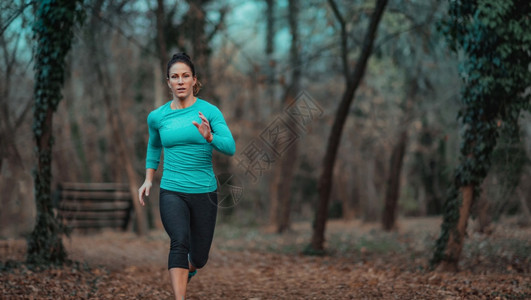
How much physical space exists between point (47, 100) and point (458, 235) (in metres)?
6.36

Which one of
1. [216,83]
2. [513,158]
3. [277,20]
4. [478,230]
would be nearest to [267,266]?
[513,158]

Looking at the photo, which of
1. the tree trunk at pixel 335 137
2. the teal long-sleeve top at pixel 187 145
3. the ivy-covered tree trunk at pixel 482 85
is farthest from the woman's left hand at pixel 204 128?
the tree trunk at pixel 335 137

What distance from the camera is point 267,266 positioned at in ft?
29.3

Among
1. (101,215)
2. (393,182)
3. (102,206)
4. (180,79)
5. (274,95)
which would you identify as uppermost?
(274,95)

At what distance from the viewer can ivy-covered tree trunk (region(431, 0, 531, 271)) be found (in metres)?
6.75

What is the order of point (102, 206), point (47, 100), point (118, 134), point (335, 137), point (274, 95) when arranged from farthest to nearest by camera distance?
point (274, 95)
point (102, 206)
point (118, 134)
point (335, 137)
point (47, 100)

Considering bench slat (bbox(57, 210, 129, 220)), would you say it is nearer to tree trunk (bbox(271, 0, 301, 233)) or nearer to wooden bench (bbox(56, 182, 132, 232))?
wooden bench (bbox(56, 182, 132, 232))

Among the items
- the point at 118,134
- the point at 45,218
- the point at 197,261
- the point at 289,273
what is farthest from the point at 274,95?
the point at 197,261

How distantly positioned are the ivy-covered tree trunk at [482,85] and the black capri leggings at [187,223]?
4538 mm

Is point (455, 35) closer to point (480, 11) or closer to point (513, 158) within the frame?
point (480, 11)

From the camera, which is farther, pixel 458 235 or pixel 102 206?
pixel 102 206

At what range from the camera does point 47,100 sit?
7.14m

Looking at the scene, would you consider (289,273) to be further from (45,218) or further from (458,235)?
(45,218)

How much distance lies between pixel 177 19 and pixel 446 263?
11488 millimetres
